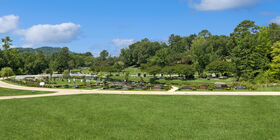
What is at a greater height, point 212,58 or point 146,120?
point 212,58

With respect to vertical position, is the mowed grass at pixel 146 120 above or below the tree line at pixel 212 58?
below

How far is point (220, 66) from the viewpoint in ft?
194

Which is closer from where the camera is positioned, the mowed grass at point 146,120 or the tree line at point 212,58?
the mowed grass at point 146,120

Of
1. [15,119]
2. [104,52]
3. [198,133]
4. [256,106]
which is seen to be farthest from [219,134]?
[104,52]

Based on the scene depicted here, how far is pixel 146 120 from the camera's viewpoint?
16.0 meters

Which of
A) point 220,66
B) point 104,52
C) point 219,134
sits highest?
point 104,52

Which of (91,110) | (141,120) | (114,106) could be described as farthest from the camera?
(114,106)

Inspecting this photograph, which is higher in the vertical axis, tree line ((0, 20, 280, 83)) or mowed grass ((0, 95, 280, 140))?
tree line ((0, 20, 280, 83))

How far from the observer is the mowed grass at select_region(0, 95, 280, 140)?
13070mm

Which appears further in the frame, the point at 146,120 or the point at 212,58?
the point at 212,58

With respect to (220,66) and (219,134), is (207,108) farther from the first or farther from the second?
(220,66)

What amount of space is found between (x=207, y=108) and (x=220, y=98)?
541 cm

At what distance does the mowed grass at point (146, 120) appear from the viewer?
13.1 meters

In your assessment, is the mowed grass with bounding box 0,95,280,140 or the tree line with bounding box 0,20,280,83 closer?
the mowed grass with bounding box 0,95,280,140
